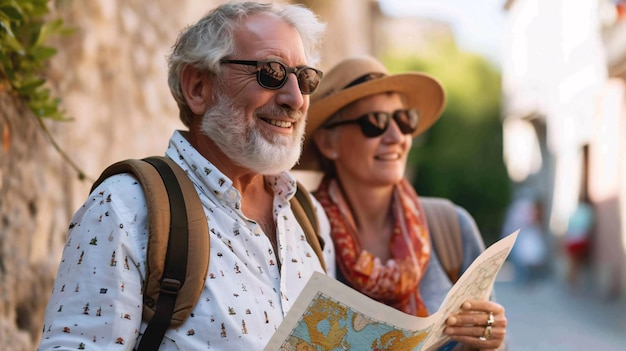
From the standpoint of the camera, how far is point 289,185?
2494 millimetres

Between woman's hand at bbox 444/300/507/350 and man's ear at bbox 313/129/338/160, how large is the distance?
116 centimetres

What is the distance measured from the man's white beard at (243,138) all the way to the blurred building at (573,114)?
1155cm

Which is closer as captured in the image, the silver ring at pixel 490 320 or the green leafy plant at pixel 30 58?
the silver ring at pixel 490 320

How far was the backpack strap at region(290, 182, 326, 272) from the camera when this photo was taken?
254 centimetres

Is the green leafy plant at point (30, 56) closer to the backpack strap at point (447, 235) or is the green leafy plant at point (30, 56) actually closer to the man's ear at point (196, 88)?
the man's ear at point (196, 88)

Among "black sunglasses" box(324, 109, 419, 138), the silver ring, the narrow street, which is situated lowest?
the silver ring

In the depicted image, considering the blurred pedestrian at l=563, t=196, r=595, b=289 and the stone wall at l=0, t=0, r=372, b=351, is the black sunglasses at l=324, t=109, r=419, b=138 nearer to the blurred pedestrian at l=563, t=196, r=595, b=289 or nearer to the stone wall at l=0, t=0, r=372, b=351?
the stone wall at l=0, t=0, r=372, b=351

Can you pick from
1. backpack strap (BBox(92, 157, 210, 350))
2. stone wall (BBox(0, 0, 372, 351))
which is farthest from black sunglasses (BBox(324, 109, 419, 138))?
backpack strap (BBox(92, 157, 210, 350))

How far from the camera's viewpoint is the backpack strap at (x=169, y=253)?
189cm

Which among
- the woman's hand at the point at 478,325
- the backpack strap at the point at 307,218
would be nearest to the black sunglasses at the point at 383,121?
the backpack strap at the point at 307,218

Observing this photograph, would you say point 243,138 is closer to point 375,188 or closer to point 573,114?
point 375,188

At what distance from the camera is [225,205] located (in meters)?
2.21

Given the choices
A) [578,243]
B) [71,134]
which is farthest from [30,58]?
[578,243]

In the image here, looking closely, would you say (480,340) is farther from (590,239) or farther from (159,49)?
(590,239)
